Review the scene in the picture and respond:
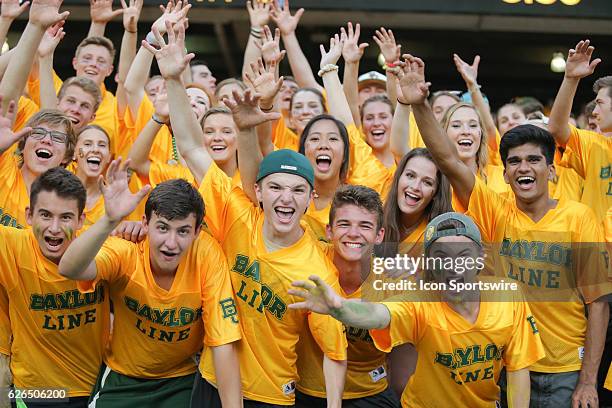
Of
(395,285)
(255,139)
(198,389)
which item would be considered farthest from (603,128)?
(198,389)

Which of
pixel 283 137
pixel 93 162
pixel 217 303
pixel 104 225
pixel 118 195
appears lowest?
pixel 217 303

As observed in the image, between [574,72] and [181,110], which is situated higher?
[574,72]

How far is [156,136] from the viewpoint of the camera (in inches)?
283

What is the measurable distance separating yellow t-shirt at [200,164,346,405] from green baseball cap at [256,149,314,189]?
36cm

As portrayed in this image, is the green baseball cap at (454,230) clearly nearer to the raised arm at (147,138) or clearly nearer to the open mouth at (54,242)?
the open mouth at (54,242)

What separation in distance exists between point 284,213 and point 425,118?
0.99 meters

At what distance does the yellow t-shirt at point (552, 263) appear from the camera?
5516 millimetres

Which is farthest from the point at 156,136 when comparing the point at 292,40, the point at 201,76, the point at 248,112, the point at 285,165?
the point at 285,165

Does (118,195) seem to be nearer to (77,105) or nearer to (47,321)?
(47,321)

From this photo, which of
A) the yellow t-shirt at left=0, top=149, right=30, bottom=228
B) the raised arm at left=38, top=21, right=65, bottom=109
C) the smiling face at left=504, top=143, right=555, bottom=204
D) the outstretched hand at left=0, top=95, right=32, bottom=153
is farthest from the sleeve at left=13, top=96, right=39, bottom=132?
the smiling face at left=504, top=143, right=555, bottom=204

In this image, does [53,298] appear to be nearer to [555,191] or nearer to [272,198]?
[272,198]

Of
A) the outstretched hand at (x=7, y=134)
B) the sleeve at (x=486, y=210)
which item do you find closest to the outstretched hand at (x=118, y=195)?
the outstretched hand at (x=7, y=134)

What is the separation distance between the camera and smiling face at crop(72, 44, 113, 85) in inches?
304

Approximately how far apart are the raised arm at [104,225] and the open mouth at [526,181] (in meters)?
2.32
